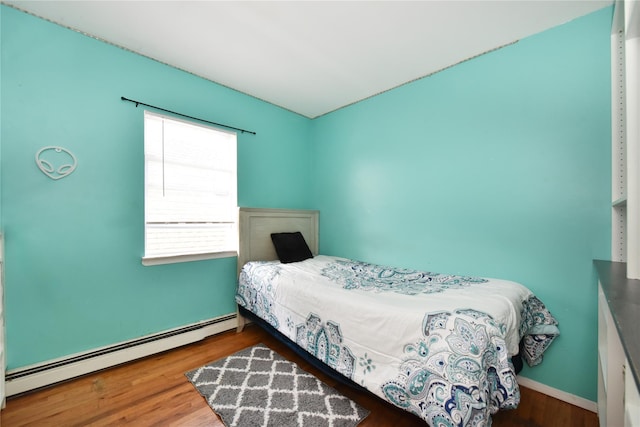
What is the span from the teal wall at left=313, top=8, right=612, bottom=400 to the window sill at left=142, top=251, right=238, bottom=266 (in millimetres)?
1521

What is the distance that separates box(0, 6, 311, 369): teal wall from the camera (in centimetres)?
163

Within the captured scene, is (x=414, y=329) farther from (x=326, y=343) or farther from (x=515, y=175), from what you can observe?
(x=515, y=175)

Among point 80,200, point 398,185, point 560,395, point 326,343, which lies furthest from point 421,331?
point 80,200

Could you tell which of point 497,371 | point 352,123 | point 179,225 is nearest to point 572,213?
point 497,371

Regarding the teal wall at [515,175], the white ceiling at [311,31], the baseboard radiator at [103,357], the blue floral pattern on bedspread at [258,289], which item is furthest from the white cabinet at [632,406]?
the baseboard radiator at [103,357]

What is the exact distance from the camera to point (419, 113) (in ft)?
7.82

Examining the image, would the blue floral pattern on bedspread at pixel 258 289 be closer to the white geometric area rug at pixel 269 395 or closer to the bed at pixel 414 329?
the bed at pixel 414 329

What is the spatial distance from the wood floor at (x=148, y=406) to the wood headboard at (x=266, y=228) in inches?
44.2

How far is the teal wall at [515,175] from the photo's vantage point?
1.60 meters

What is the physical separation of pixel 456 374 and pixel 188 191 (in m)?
2.40

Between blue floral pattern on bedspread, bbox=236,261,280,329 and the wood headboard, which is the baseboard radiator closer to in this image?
blue floral pattern on bedspread, bbox=236,261,280,329

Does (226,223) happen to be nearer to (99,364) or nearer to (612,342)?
(99,364)

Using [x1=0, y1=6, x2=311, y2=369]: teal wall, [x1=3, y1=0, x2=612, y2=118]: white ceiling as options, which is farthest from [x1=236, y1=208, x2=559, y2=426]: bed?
[x1=3, y1=0, x2=612, y2=118]: white ceiling

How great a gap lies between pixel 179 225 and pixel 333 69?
6.57 ft
